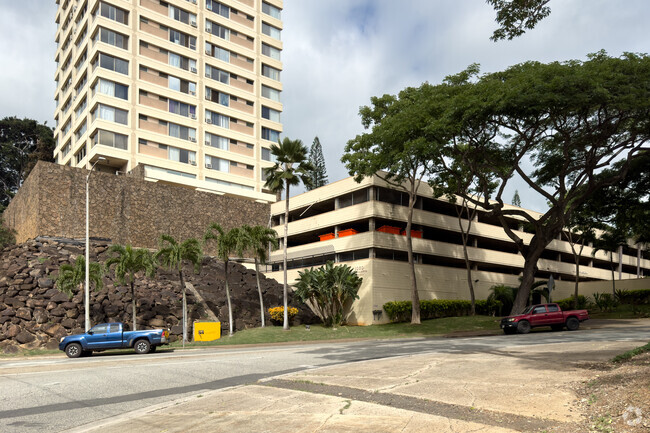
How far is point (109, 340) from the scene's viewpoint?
973 inches

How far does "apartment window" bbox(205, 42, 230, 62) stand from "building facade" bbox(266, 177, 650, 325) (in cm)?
2262

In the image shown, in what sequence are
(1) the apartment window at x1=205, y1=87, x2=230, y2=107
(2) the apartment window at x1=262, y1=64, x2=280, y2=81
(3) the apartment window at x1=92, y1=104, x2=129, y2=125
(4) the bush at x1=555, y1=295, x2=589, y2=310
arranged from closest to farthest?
(4) the bush at x1=555, y1=295, x2=589, y2=310
(3) the apartment window at x1=92, y1=104, x2=129, y2=125
(1) the apartment window at x1=205, y1=87, x2=230, y2=107
(2) the apartment window at x1=262, y1=64, x2=280, y2=81

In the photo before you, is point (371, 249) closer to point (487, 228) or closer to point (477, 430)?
point (487, 228)

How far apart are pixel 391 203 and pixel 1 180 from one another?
69.4 meters

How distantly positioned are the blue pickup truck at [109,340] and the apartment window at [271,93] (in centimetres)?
4758

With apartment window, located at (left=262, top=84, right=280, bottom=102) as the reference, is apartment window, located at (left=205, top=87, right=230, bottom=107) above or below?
below

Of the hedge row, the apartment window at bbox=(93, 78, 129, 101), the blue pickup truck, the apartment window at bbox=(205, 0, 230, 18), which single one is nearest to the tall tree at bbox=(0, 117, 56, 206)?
the apartment window at bbox=(93, 78, 129, 101)

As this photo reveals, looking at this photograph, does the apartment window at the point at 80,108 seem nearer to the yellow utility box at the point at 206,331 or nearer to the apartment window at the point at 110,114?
the apartment window at the point at 110,114

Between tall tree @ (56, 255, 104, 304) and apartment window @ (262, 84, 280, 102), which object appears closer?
tall tree @ (56, 255, 104, 304)

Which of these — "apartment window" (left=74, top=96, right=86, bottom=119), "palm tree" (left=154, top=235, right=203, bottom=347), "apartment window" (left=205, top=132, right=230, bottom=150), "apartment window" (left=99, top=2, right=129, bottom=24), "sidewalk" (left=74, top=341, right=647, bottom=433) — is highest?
"apartment window" (left=99, top=2, right=129, bottom=24)

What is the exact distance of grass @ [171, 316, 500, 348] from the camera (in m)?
31.8

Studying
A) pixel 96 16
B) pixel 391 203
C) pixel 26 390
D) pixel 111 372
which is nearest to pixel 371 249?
pixel 391 203

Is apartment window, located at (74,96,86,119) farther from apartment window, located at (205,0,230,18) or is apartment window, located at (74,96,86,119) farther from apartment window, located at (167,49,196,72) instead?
apartment window, located at (205,0,230,18)

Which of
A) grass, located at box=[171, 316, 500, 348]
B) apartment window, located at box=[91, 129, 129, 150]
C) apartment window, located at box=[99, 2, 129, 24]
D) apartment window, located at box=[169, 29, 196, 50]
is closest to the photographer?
grass, located at box=[171, 316, 500, 348]
